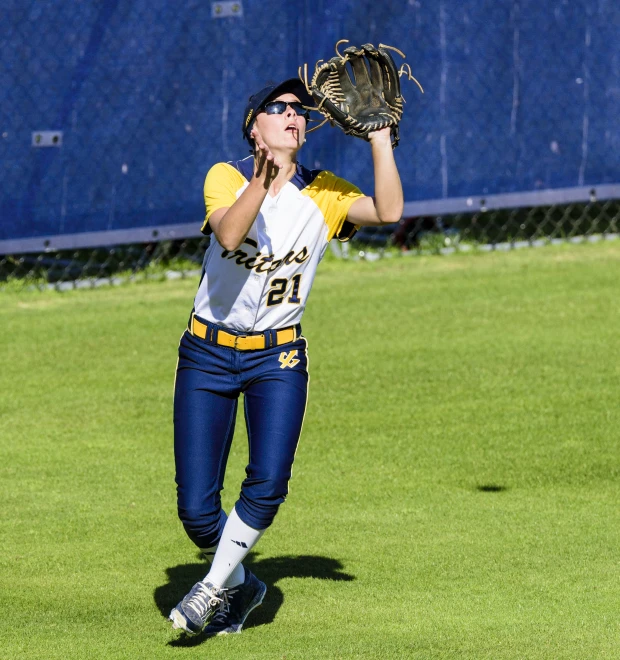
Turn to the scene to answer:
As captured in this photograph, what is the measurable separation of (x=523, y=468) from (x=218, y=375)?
262 cm

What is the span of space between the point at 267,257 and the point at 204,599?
1.27 metres

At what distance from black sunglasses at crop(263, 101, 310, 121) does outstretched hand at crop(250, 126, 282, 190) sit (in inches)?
6.6

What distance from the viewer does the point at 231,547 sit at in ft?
15.8

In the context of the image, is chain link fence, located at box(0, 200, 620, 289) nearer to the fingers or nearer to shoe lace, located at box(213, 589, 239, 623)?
shoe lace, located at box(213, 589, 239, 623)

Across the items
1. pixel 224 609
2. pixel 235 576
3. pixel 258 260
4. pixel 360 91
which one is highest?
pixel 360 91

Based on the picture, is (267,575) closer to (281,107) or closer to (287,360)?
(287,360)

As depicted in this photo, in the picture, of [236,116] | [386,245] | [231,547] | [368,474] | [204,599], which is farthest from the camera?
[386,245]

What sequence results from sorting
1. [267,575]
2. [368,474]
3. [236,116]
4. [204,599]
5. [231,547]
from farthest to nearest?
[236,116]
[368,474]
[267,575]
[231,547]
[204,599]

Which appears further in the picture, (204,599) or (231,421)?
(231,421)

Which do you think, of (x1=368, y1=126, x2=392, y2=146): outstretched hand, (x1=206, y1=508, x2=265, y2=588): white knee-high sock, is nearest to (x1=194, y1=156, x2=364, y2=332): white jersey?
(x1=368, y1=126, x2=392, y2=146): outstretched hand

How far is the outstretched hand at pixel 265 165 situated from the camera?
4.52 metres

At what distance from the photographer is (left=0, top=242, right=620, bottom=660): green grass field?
16.3 ft

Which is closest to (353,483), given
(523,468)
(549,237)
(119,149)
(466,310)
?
(523,468)

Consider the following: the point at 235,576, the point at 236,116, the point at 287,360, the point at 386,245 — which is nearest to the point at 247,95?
the point at 236,116
